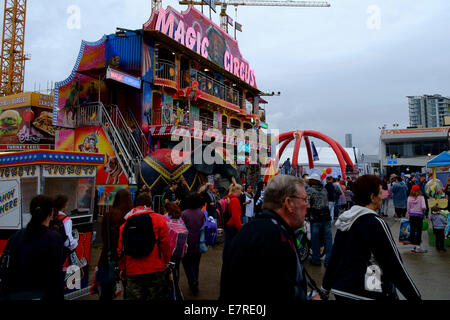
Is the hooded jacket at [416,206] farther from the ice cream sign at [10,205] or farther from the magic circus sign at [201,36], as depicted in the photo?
the magic circus sign at [201,36]

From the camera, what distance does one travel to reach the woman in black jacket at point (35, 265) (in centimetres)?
284

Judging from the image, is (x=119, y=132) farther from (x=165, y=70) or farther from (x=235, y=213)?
(x=235, y=213)

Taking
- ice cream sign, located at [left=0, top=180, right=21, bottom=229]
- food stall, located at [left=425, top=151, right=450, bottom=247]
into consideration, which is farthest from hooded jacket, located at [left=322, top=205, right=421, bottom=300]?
food stall, located at [left=425, top=151, right=450, bottom=247]

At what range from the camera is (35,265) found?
2.85 m

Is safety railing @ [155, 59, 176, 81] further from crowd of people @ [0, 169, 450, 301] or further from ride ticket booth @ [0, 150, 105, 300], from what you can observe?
crowd of people @ [0, 169, 450, 301]

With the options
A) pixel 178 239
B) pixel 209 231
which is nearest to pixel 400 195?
pixel 209 231

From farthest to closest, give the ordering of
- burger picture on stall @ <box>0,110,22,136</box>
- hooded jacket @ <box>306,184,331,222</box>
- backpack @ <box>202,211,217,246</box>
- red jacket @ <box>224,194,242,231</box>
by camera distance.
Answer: burger picture on stall @ <box>0,110,22,136</box>
hooded jacket @ <box>306,184,331,222</box>
red jacket @ <box>224,194,242,231</box>
backpack @ <box>202,211,217,246</box>

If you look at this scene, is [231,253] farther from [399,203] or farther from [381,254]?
[399,203]

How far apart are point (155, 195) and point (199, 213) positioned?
6.15 meters

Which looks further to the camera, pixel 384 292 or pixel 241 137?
pixel 241 137

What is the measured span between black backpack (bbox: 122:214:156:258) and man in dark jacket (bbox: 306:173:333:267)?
430 cm

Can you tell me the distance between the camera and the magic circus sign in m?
17.9
